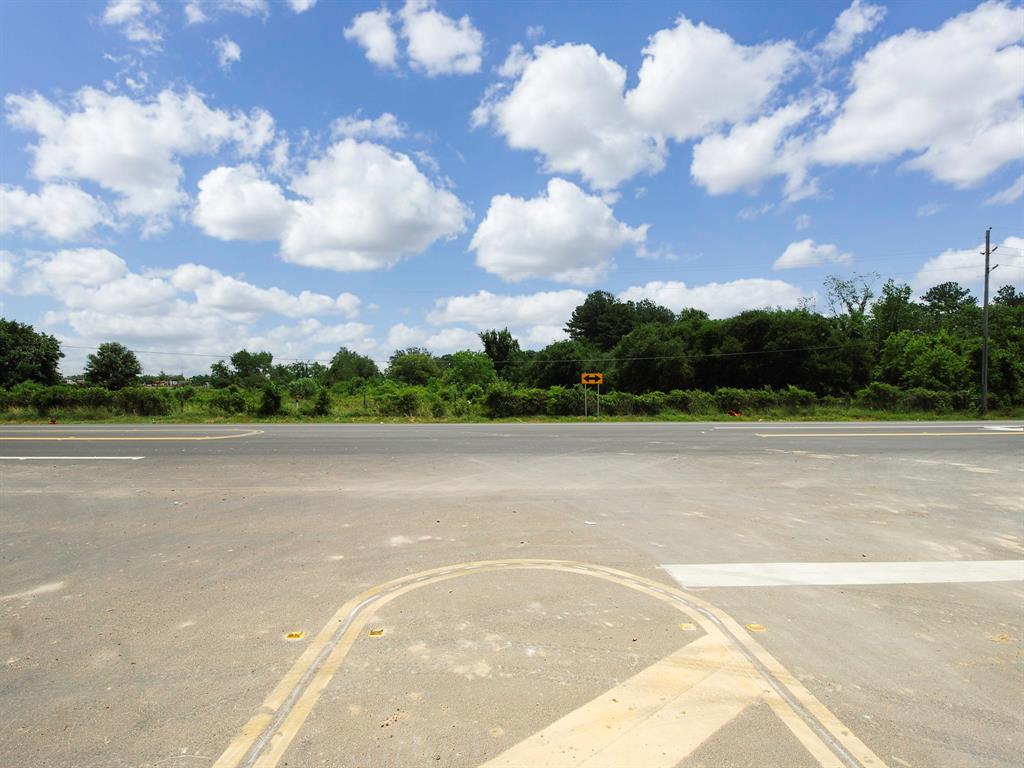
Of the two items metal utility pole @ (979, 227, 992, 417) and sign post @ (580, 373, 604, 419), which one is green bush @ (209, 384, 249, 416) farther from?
metal utility pole @ (979, 227, 992, 417)

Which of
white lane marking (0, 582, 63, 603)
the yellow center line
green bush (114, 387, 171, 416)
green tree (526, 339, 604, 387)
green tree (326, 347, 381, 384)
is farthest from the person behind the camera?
green tree (326, 347, 381, 384)

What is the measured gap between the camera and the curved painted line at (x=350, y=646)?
2590 millimetres

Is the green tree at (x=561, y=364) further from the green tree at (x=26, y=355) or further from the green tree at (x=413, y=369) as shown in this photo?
the green tree at (x=26, y=355)

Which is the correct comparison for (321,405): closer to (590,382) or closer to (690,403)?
(590,382)

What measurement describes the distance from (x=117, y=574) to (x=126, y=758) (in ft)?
10.7

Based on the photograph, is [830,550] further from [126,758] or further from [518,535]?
[126,758]

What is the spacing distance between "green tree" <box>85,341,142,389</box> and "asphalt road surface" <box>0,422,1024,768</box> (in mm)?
59394

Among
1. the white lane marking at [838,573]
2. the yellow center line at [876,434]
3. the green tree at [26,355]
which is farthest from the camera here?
the green tree at [26,355]

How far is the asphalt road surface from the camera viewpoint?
Answer: 2701mm

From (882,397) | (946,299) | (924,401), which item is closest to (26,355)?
(882,397)

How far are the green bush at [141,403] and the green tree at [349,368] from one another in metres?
50.0

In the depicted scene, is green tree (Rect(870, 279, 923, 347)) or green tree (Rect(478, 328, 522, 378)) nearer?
green tree (Rect(870, 279, 923, 347))

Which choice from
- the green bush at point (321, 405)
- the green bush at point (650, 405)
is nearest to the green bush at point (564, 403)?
the green bush at point (650, 405)

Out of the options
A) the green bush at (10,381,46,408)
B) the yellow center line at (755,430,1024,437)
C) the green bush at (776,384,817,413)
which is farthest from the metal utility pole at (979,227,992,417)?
the green bush at (10,381,46,408)
